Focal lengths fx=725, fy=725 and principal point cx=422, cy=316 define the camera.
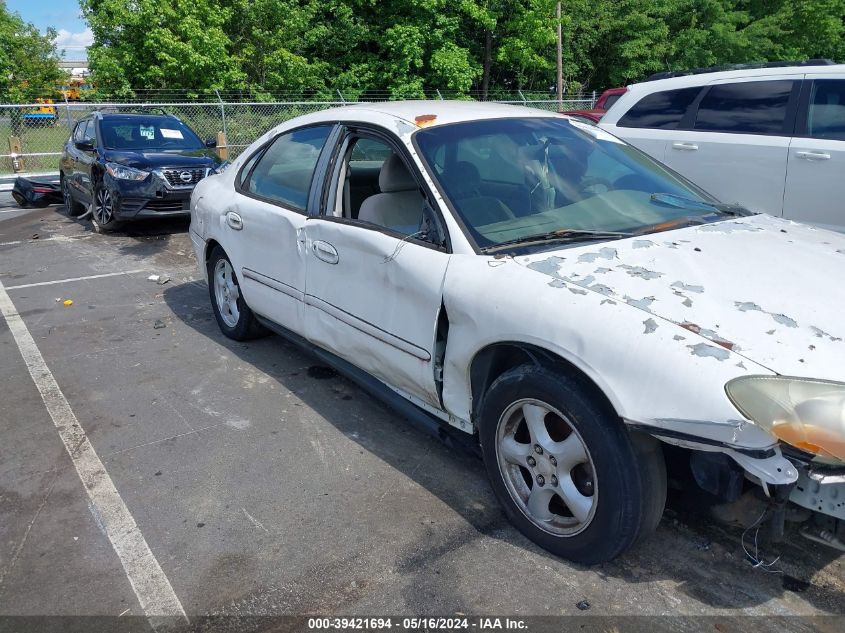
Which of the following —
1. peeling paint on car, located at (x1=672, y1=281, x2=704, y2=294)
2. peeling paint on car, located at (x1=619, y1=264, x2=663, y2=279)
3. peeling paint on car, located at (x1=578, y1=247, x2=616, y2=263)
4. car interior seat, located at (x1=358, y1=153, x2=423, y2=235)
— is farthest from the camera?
car interior seat, located at (x1=358, y1=153, x2=423, y2=235)

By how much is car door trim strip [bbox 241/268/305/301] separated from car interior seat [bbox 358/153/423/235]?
0.63 m

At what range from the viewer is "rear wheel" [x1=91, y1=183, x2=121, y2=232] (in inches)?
393

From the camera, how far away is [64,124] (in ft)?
54.6

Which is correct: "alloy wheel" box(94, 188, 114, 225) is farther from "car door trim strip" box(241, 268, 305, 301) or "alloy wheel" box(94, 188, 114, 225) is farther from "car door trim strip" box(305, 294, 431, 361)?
"car door trim strip" box(305, 294, 431, 361)

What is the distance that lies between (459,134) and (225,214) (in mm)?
1992

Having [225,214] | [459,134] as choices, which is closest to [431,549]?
[459,134]

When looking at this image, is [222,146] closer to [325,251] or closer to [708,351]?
[325,251]

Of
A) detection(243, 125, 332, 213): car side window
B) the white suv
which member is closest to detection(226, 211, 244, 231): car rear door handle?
detection(243, 125, 332, 213): car side window

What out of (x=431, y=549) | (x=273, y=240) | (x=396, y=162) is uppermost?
(x=396, y=162)

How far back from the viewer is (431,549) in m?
2.89

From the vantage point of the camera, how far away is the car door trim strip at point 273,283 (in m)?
4.12

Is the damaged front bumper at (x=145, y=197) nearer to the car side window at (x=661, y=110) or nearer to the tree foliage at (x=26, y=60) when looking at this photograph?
the car side window at (x=661, y=110)

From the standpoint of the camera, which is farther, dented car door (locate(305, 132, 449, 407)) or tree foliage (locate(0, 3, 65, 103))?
tree foliage (locate(0, 3, 65, 103))

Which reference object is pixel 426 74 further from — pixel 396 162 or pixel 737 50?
pixel 396 162
